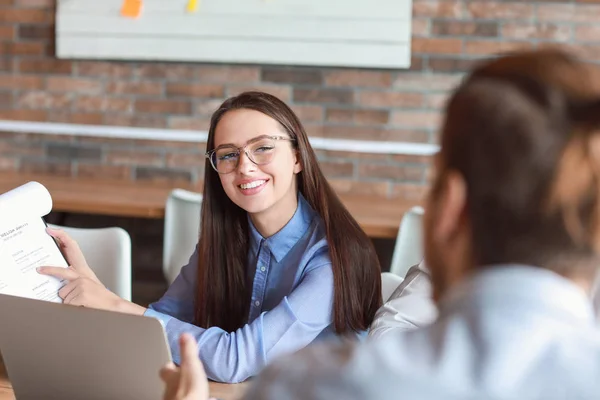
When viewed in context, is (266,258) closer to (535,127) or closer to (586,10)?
(535,127)

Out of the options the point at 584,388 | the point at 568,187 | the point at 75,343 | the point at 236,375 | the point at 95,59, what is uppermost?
the point at 95,59

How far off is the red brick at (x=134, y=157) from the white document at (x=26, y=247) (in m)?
2.45

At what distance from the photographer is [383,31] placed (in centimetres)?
388

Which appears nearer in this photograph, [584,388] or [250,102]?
[584,388]

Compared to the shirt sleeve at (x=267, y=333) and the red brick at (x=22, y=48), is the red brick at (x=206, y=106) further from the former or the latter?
the shirt sleeve at (x=267, y=333)

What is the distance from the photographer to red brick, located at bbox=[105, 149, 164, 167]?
13.7ft

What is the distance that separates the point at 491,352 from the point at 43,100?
152 inches

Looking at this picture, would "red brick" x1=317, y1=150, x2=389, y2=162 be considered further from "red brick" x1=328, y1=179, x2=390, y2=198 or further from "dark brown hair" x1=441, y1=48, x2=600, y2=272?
"dark brown hair" x1=441, y1=48, x2=600, y2=272

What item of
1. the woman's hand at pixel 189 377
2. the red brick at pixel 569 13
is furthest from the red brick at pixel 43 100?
the woman's hand at pixel 189 377

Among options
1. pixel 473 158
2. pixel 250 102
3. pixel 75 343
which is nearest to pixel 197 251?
pixel 250 102

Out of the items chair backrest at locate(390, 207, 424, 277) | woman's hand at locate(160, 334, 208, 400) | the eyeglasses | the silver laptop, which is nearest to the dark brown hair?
woman's hand at locate(160, 334, 208, 400)

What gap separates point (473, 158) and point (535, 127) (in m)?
0.06

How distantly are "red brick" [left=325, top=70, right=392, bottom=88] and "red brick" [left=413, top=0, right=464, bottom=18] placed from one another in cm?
31

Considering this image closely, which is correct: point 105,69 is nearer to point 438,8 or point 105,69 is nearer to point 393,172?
point 393,172
